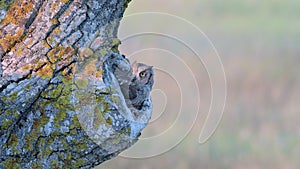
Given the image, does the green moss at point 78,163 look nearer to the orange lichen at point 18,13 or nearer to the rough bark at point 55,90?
the rough bark at point 55,90

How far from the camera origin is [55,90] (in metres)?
2.40

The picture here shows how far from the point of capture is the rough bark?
7.82ft

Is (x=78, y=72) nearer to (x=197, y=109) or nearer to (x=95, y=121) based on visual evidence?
(x=95, y=121)

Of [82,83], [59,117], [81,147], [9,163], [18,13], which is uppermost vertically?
[18,13]

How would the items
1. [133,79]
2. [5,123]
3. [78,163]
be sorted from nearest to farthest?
[5,123] → [78,163] → [133,79]

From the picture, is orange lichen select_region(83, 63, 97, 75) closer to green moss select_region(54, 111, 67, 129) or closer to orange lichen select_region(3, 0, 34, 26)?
green moss select_region(54, 111, 67, 129)

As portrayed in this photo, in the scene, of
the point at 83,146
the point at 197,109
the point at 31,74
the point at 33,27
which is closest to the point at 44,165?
the point at 83,146

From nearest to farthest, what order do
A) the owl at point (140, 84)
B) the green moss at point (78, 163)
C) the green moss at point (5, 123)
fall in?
the green moss at point (5, 123) → the green moss at point (78, 163) → the owl at point (140, 84)

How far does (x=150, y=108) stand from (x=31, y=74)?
1.91 feet

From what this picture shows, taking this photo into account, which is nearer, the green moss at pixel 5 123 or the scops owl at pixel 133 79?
the green moss at pixel 5 123

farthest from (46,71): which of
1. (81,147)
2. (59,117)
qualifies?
(81,147)

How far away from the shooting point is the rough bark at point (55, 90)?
238 centimetres

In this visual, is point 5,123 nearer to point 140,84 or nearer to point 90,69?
point 90,69

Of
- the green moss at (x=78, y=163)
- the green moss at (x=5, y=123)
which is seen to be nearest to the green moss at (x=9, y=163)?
the green moss at (x=5, y=123)
